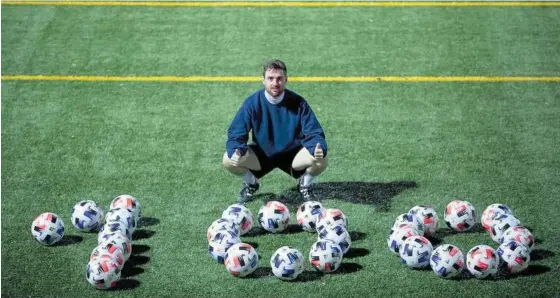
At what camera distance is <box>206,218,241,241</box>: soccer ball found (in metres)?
8.20

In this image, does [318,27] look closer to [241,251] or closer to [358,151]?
[358,151]

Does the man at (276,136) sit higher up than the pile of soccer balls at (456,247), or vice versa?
the man at (276,136)

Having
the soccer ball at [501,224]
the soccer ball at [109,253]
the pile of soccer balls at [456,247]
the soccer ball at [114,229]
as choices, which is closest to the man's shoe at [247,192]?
the soccer ball at [114,229]

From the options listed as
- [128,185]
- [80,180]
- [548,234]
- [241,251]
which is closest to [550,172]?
[548,234]

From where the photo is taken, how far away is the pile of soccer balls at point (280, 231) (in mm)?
7777

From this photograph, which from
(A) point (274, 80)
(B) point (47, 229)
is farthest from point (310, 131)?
(B) point (47, 229)

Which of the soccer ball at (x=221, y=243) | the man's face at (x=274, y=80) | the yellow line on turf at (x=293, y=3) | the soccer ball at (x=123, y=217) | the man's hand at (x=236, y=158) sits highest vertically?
the yellow line on turf at (x=293, y=3)

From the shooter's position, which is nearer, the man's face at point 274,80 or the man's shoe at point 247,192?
the man's face at point 274,80

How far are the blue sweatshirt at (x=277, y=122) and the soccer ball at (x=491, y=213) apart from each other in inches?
75.2

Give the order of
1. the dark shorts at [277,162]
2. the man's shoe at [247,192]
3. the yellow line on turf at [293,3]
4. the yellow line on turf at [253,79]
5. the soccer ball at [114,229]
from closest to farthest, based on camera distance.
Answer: the soccer ball at [114,229] → the dark shorts at [277,162] → the man's shoe at [247,192] → the yellow line on turf at [253,79] → the yellow line on turf at [293,3]

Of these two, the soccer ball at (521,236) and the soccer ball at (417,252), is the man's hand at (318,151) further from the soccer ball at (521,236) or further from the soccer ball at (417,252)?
the soccer ball at (521,236)

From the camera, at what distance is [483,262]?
303 inches

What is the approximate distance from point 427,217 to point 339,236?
1.01 metres

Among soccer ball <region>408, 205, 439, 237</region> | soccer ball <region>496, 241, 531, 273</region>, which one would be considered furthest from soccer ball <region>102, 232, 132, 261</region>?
soccer ball <region>496, 241, 531, 273</region>
